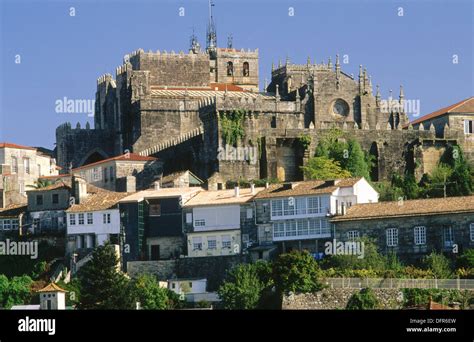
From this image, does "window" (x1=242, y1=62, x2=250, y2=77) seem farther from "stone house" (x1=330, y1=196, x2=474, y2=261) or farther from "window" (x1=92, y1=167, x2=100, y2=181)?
"stone house" (x1=330, y1=196, x2=474, y2=261)

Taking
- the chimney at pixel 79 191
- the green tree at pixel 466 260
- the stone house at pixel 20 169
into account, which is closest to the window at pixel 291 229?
the green tree at pixel 466 260

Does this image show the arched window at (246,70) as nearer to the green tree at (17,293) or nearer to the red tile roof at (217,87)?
the red tile roof at (217,87)

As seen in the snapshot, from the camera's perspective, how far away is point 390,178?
86375 mm

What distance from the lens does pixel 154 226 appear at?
75.9 metres

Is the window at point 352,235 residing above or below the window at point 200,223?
below

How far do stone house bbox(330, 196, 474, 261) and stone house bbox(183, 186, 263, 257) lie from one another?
600 cm

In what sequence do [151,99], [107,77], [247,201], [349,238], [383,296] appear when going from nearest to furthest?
[383,296]
[349,238]
[247,201]
[151,99]
[107,77]

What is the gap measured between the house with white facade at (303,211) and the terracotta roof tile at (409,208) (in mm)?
1094

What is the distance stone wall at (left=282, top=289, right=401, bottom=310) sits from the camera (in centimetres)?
6072

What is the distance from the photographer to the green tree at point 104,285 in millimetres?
61094

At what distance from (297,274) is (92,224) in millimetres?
18006

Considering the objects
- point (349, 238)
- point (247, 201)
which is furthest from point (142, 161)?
point (349, 238)
